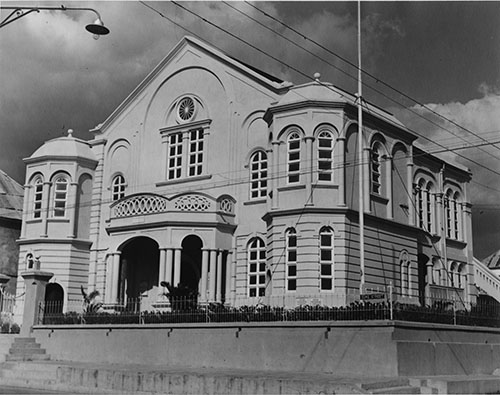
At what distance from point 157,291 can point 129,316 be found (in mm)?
7501

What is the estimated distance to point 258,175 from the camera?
33344 mm

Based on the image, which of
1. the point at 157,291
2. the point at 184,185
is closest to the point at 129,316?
the point at 157,291

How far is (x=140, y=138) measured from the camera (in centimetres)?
3775

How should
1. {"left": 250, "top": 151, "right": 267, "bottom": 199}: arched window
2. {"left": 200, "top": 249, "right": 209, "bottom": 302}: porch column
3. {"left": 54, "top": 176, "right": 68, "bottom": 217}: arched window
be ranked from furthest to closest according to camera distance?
{"left": 54, "top": 176, "right": 68, "bottom": 217}: arched window
{"left": 250, "top": 151, "right": 267, "bottom": 199}: arched window
{"left": 200, "top": 249, "right": 209, "bottom": 302}: porch column

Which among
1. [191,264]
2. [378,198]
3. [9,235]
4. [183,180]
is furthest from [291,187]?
[9,235]

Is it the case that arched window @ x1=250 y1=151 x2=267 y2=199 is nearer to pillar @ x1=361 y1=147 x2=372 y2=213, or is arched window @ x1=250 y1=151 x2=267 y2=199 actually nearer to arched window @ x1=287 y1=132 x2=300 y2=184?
arched window @ x1=287 y1=132 x2=300 y2=184

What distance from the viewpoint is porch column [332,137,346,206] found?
2931cm

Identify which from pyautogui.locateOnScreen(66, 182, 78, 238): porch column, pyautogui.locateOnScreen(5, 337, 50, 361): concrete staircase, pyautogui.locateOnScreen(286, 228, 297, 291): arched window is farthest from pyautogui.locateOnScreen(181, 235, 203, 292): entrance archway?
pyautogui.locateOnScreen(5, 337, 50, 361): concrete staircase

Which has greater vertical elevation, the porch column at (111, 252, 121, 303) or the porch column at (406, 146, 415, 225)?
the porch column at (406, 146, 415, 225)

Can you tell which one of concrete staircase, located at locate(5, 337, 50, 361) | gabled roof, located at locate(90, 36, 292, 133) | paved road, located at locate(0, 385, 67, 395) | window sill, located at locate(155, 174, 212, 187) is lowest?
paved road, located at locate(0, 385, 67, 395)

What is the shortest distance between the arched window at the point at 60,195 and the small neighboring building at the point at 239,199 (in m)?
0.07

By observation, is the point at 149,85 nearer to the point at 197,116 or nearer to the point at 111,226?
the point at 197,116

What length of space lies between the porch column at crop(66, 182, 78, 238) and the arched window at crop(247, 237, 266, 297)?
33.6ft

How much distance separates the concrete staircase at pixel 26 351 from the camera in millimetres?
27719
